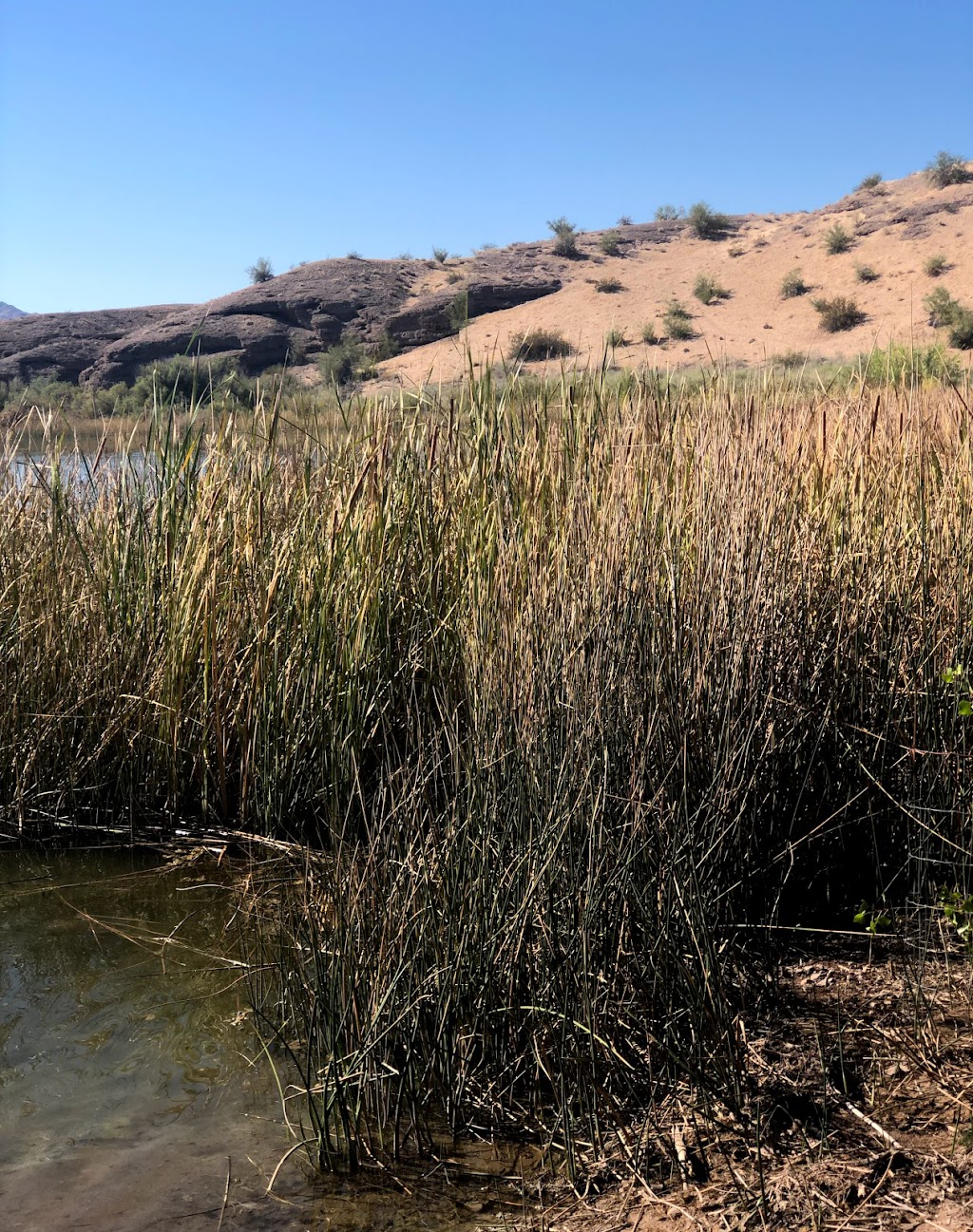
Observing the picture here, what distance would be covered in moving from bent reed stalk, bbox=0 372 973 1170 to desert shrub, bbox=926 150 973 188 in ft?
165

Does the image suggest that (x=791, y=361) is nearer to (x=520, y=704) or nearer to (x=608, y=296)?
(x=520, y=704)

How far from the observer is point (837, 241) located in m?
43.0

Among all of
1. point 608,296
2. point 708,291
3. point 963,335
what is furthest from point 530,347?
point 608,296

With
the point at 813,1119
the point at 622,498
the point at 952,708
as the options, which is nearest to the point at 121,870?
the point at 622,498

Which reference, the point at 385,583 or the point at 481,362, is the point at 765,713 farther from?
the point at 481,362

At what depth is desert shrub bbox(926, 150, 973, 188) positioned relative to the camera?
4791cm

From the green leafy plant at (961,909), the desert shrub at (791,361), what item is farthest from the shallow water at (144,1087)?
the desert shrub at (791,361)

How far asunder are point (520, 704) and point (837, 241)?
45657mm

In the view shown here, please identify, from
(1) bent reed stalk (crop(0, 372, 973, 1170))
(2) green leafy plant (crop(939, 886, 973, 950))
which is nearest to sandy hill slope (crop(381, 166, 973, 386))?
(1) bent reed stalk (crop(0, 372, 973, 1170))

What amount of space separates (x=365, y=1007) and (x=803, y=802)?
1493 millimetres

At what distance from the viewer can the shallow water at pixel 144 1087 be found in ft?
6.77

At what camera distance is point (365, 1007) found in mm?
2271

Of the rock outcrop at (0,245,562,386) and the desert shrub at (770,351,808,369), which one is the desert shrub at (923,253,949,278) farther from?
the rock outcrop at (0,245,562,386)

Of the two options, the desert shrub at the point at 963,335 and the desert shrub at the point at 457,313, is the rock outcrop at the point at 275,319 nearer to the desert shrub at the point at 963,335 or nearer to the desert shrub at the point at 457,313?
the desert shrub at the point at 963,335
